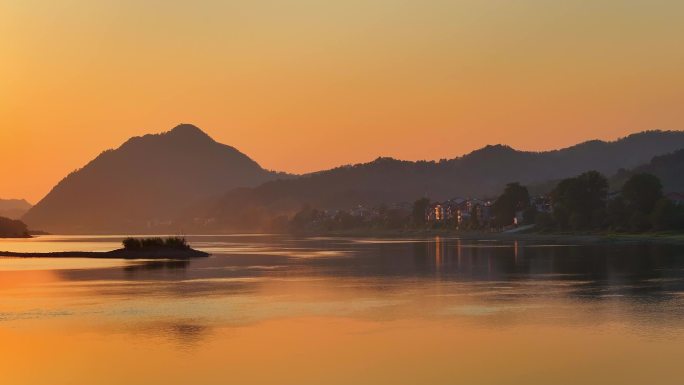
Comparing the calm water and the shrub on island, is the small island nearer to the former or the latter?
the shrub on island

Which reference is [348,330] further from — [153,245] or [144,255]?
[153,245]

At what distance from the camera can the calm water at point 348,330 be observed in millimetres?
32094

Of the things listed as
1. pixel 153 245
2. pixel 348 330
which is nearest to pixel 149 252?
pixel 153 245

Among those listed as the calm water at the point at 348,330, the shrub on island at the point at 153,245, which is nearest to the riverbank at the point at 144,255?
the shrub on island at the point at 153,245

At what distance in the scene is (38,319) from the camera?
164 ft

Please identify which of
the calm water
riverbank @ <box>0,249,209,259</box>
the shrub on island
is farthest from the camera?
the shrub on island

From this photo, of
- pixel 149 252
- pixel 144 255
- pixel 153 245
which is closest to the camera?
pixel 144 255

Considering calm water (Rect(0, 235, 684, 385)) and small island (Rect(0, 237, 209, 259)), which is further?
small island (Rect(0, 237, 209, 259))

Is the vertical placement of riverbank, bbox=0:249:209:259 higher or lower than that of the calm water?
higher

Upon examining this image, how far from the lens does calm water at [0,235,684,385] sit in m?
32.1

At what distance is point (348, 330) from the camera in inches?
1715

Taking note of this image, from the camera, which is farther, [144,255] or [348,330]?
[144,255]

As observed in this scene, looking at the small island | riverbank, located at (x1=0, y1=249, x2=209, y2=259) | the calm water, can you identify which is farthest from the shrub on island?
the calm water

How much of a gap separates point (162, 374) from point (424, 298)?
103 feet
